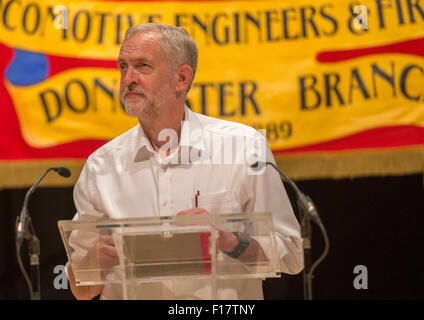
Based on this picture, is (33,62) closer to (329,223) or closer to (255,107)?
(255,107)

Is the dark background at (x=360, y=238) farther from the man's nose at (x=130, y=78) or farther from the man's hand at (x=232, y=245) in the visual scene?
the man's hand at (x=232, y=245)

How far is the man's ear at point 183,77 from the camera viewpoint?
7.45 feet

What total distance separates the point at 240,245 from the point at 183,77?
779 mm

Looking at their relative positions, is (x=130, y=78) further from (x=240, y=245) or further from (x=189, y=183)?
(x=240, y=245)

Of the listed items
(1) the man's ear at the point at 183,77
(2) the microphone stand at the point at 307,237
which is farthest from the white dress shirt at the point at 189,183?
(2) the microphone stand at the point at 307,237

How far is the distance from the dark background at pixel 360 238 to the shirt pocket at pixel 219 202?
1.21 metres

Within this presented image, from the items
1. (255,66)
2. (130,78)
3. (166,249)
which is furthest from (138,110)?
(255,66)

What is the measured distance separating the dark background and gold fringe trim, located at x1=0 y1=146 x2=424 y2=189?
0.65 feet

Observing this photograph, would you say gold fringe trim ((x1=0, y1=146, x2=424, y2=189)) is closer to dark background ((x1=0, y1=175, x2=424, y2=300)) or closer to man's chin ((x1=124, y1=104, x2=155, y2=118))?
dark background ((x1=0, y1=175, x2=424, y2=300))

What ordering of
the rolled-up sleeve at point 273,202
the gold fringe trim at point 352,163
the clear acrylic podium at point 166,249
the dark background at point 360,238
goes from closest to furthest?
the clear acrylic podium at point 166,249, the rolled-up sleeve at point 273,202, the gold fringe trim at point 352,163, the dark background at point 360,238

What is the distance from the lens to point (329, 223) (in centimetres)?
329

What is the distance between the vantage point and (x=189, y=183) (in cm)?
215

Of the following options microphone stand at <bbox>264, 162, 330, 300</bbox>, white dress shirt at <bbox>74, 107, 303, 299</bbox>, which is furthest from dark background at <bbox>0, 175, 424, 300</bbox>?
microphone stand at <bbox>264, 162, 330, 300</bbox>
